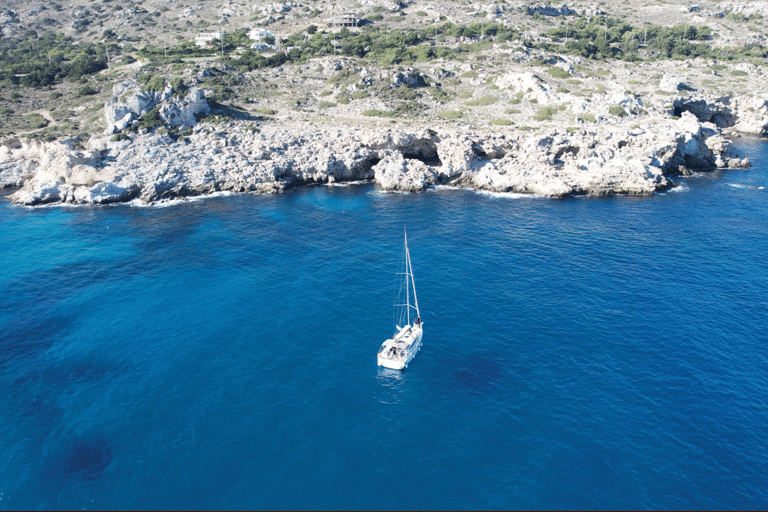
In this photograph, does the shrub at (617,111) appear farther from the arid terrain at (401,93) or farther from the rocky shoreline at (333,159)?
the rocky shoreline at (333,159)

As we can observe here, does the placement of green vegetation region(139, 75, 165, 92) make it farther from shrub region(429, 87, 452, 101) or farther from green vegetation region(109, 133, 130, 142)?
shrub region(429, 87, 452, 101)

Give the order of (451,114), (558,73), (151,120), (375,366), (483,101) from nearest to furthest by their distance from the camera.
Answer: (375,366) < (151,120) < (451,114) < (483,101) < (558,73)

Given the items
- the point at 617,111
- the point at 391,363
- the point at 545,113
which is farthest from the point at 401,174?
the point at 617,111

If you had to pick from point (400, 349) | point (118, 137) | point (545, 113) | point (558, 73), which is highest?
point (558, 73)

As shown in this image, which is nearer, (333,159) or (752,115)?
(333,159)

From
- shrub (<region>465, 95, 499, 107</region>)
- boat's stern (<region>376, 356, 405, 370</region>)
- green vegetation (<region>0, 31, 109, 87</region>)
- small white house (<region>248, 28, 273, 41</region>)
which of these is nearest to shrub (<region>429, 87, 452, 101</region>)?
shrub (<region>465, 95, 499, 107</region>)

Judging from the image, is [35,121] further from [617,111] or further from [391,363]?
[617,111]
